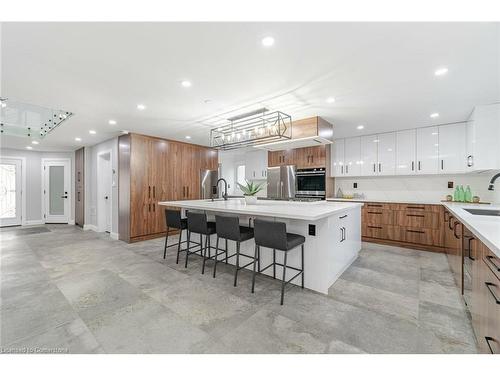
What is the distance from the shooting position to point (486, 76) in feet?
7.61

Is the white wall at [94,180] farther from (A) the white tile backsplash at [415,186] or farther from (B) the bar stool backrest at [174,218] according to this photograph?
(A) the white tile backsplash at [415,186]

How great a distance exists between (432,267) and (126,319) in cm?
404

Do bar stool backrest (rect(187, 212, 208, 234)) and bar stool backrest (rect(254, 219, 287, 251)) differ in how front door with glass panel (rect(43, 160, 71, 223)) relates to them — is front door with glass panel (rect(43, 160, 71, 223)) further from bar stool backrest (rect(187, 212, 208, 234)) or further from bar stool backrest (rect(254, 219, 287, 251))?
bar stool backrest (rect(254, 219, 287, 251))

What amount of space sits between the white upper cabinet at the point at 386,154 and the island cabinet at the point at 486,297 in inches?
131

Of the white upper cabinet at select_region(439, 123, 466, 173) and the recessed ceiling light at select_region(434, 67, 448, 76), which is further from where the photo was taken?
→ the white upper cabinet at select_region(439, 123, 466, 173)

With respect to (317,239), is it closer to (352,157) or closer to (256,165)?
(352,157)

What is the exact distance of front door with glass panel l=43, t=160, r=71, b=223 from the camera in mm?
7336

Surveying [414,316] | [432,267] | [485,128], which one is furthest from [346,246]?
[485,128]

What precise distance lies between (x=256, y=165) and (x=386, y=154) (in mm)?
3381

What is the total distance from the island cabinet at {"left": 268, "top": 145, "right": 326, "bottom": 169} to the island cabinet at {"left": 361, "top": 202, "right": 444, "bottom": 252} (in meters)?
1.42

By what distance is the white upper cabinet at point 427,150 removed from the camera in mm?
4289

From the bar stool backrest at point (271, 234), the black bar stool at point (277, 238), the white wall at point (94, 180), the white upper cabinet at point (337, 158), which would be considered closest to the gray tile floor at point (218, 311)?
the black bar stool at point (277, 238)

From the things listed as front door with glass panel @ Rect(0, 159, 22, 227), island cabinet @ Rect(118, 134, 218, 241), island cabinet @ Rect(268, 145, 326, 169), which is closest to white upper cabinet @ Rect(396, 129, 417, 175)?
island cabinet @ Rect(268, 145, 326, 169)

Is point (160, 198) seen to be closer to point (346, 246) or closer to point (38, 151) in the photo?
point (346, 246)
